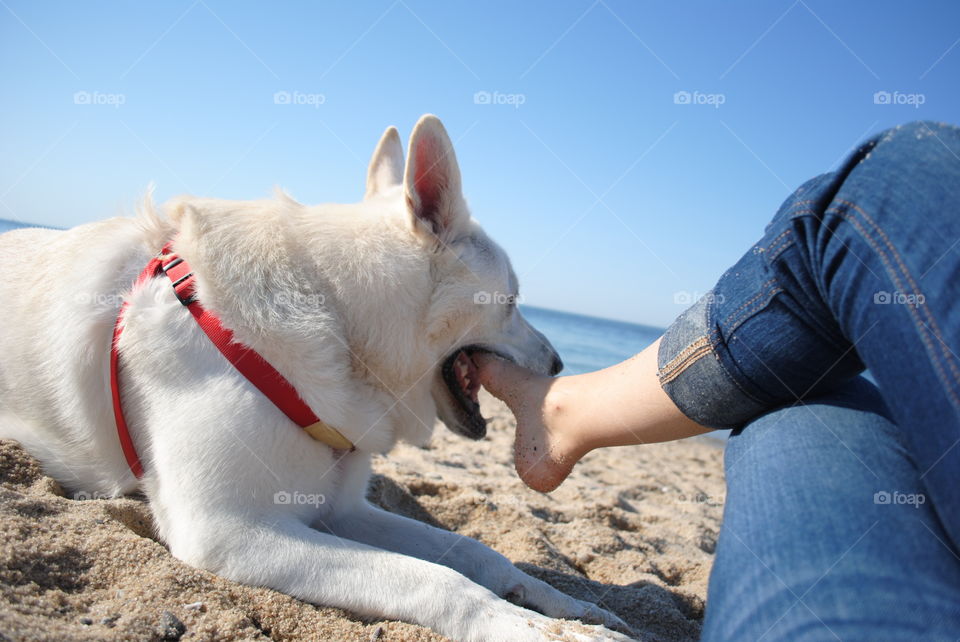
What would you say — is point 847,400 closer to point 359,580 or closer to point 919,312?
point 919,312

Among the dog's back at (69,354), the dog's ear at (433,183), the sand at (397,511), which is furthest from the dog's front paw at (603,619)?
the dog's back at (69,354)

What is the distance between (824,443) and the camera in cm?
167

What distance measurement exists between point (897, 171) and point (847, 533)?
820 mm

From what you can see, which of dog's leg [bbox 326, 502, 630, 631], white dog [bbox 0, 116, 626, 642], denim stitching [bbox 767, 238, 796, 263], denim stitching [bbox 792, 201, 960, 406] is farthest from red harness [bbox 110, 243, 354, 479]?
denim stitching [bbox 792, 201, 960, 406]

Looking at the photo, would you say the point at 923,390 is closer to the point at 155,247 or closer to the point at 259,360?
the point at 259,360

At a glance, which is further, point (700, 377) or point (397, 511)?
point (397, 511)

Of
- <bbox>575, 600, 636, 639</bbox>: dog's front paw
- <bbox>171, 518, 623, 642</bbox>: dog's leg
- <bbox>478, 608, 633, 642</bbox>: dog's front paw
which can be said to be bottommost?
<bbox>575, 600, 636, 639</bbox>: dog's front paw

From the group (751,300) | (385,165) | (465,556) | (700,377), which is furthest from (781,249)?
(385,165)

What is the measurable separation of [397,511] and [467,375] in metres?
0.90

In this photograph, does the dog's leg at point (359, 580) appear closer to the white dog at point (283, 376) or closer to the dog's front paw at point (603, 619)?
the white dog at point (283, 376)

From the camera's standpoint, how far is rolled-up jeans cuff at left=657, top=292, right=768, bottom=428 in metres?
1.82

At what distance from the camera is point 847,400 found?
180 cm

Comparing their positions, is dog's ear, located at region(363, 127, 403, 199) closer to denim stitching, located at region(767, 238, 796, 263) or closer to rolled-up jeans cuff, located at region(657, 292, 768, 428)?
rolled-up jeans cuff, located at region(657, 292, 768, 428)

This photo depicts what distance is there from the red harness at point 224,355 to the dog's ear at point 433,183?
857 millimetres
